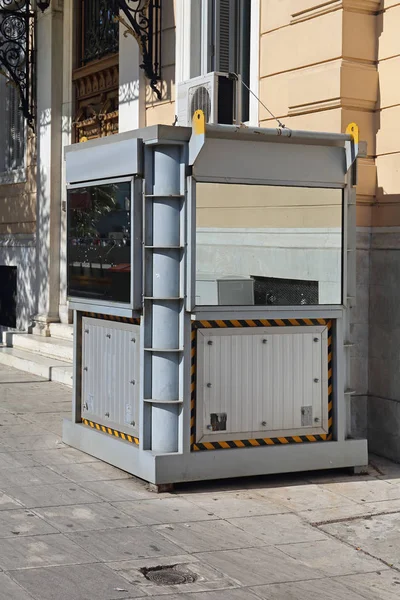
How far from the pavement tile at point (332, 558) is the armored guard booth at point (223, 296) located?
153 cm

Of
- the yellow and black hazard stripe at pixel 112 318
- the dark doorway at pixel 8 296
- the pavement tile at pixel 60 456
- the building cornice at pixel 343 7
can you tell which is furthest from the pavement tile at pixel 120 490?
the dark doorway at pixel 8 296

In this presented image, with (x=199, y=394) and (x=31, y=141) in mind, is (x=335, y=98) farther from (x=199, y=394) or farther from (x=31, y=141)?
(x=31, y=141)

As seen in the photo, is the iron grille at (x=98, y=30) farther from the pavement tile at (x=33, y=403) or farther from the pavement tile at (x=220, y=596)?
the pavement tile at (x=220, y=596)

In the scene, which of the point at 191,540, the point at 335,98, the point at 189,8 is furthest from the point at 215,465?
the point at 189,8

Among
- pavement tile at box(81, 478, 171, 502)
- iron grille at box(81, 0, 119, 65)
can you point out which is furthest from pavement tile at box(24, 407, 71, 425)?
iron grille at box(81, 0, 119, 65)

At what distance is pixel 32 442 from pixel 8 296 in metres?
8.83

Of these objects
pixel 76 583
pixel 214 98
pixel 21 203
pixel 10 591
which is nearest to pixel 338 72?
pixel 214 98

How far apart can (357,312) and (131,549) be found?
385 cm

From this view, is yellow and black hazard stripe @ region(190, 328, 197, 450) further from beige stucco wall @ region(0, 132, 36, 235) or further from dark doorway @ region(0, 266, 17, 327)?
dark doorway @ region(0, 266, 17, 327)

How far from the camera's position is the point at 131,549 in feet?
20.4

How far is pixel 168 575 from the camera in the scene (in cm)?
577

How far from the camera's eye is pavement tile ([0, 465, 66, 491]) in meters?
7.85

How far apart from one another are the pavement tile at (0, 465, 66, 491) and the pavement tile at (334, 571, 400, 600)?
2895 millimetres

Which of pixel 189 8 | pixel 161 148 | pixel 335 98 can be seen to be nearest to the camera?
pixel 161 148
